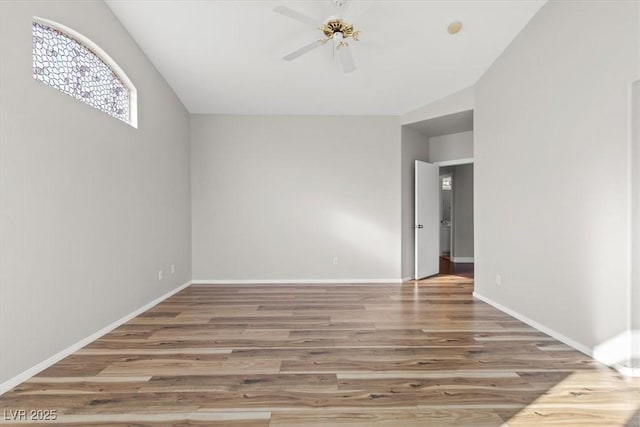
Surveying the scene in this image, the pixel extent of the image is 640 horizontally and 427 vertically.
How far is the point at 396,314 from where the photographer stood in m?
3.72

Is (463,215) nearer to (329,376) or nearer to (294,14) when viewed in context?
(294,14)

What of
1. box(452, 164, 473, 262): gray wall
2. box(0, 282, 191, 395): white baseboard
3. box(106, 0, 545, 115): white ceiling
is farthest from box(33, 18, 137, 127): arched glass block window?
box(452, 164, 473, 262): gray wall

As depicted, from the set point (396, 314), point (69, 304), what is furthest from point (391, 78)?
point (69, 304)

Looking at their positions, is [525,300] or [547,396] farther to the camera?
[525,300]

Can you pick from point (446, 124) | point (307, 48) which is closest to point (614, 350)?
point (307, 48)

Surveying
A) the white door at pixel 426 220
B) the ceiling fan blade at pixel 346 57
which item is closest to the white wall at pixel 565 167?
the white door at pixel 426 220

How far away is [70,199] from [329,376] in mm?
2490

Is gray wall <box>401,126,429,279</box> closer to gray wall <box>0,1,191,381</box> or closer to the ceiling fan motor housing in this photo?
the ceiling fan motor housing

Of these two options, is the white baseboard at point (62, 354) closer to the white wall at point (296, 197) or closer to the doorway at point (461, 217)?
the white wall at point (296, 197)

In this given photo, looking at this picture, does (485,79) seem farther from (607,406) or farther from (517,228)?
(607,406)

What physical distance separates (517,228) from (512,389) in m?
2.05

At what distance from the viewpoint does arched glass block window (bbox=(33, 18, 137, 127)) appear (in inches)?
101

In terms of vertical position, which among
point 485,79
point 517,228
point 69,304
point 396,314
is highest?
point 485,79

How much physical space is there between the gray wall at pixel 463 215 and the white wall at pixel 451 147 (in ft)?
7.84
